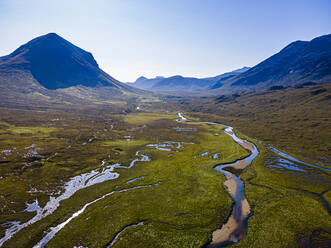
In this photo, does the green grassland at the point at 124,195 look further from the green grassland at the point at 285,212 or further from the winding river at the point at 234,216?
the green grassland at the point at 285,212

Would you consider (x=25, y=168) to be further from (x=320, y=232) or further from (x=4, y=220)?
(x=320, y=232)

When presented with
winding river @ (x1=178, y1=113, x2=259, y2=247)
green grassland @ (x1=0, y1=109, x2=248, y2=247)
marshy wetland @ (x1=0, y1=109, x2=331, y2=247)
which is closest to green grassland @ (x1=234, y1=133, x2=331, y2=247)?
marshy wetland @ (x1=0, y1=109, x2=331, y2=247)

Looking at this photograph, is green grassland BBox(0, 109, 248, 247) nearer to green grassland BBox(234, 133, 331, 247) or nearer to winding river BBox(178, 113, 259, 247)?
winding river BBox(178, 113, 259, 247)

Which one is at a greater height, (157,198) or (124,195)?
(124,195)

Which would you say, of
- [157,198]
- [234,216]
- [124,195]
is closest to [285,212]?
[234,216]

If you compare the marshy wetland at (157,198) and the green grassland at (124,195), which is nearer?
the marshy wetland at (157,198)

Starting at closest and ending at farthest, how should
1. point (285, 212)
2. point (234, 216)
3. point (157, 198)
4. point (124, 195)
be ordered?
1. point (234, 216)
2. point (285, 212)
3. point (157, 198)
4. point (124, 195)

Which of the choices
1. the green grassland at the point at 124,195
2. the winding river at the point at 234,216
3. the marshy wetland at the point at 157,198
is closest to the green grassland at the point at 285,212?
the marshy wetland at the point at 157,198

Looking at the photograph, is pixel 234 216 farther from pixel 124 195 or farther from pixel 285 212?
pixel 124 195
